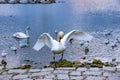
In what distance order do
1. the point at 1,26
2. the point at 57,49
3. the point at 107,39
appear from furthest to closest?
the point at 1,26
the point at 107,39
the point at 57,49

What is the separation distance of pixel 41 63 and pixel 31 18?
10355 mm

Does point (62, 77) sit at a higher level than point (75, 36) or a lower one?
lower

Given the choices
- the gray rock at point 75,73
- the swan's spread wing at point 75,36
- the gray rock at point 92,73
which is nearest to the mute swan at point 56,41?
the swan's spread wing at point 75,36

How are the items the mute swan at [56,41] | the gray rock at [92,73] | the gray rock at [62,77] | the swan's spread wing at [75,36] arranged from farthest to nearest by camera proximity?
the swan's spread wing at [75,36], the mute swan at [56,41], the gray rock at [92,73], the gray rock at [62,77]

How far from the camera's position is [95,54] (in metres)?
9.92

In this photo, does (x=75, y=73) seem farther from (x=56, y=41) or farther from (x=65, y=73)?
(x=56, y=41)

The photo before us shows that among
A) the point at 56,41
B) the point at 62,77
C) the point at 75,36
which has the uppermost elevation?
the point at 75,36

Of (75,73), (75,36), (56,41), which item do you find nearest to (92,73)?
(75,73)

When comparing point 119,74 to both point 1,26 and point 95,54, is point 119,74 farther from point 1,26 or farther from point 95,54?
point 1,26

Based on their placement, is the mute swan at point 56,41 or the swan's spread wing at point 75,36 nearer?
the mute swan at point 56,41

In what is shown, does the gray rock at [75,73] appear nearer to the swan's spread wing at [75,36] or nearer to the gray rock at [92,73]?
the gray rock at [92,73]

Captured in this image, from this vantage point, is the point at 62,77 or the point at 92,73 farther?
the point at 92,73

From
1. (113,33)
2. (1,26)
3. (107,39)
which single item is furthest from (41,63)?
(1,26)

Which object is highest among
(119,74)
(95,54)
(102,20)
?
(102,20)
